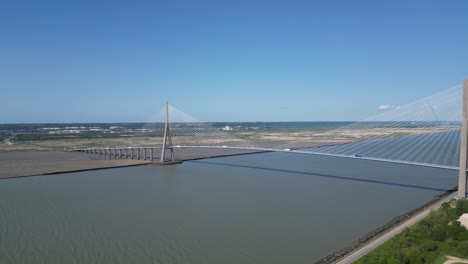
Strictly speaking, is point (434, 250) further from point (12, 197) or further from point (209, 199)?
point (12, 197)

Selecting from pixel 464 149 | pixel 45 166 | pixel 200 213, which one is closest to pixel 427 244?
pixel 464 149

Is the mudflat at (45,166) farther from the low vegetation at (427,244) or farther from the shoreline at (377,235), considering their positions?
the low vegetation at (427,244)

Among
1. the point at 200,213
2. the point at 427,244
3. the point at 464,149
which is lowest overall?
the point at 200,213

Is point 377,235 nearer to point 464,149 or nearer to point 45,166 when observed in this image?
point 464,149

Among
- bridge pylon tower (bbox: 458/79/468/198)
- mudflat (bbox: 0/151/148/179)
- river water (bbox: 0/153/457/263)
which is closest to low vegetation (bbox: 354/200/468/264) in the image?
river water (bbox: 0/153/457/263)

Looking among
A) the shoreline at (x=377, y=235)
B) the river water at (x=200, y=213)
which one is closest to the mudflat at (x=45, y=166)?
the river water at (x=200, y=213)

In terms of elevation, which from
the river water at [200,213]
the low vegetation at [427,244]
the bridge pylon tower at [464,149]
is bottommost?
the river water at [200,213]
